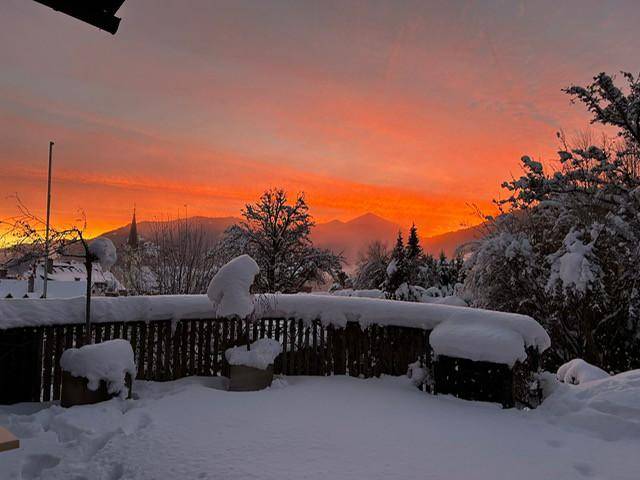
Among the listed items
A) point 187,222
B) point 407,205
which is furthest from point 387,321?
point 187,222

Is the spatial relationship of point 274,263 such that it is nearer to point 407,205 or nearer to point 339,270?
point 339,270

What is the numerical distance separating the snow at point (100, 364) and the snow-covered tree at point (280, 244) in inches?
688

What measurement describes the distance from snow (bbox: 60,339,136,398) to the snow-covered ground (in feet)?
0.82

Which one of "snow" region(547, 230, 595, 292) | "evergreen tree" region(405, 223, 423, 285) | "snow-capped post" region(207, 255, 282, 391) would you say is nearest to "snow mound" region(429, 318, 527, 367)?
"snow-capped post" region(207, 255, 282, 391)

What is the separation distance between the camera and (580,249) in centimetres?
1045

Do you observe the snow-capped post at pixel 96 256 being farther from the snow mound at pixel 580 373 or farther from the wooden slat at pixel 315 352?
the snow mound at pixel 580 373

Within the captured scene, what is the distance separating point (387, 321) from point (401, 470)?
365 cm

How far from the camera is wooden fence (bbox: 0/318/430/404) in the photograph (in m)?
6.07

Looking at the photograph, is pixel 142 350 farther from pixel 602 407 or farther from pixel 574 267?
pixel 574 267

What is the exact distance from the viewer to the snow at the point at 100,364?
5391 mm

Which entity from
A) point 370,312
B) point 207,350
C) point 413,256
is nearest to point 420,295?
point 413,256

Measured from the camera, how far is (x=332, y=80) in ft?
35.6

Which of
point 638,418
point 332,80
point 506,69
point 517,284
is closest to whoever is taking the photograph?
point 638,418

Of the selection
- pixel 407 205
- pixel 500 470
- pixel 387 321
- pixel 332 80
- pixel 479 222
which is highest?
pixel 332 80
